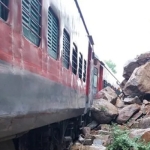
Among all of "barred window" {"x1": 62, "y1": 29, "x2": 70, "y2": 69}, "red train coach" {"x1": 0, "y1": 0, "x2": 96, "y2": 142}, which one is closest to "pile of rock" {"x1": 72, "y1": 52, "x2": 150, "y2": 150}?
"barred window" {"x1": 62, "y1": 29, "x2": 70, "y2": 69}

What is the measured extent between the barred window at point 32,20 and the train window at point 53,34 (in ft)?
1.87

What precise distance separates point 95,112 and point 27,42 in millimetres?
9573

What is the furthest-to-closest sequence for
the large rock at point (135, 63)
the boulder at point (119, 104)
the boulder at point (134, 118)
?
the large rock at point (135, 63), the boulder at point (119, 104), the boulder at point (134, 118)

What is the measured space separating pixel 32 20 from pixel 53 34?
→ 42.0 inches

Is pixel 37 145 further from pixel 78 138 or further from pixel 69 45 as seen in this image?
pixel 78 138

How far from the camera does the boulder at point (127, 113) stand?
11.8m

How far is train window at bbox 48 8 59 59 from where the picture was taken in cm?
353

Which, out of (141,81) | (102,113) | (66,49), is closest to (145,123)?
(102,113)

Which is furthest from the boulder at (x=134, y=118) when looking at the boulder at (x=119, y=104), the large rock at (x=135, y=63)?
the large rock at (x=135, y=63)

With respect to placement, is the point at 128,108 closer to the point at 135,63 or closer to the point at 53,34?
the point at 135,63

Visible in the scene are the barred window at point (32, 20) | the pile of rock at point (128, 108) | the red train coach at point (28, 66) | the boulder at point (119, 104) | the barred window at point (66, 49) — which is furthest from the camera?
the boulder at point (119, 104)

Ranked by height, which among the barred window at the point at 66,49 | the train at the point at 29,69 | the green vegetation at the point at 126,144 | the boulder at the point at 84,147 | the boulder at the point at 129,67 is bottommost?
the boulder at the point at 84,147

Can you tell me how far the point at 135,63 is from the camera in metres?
14.8

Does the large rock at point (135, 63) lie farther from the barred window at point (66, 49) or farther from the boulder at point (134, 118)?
the barred window at point (66, 49)
